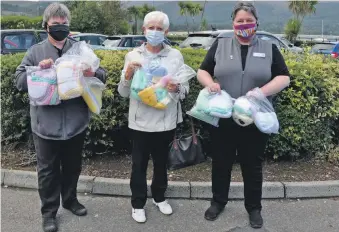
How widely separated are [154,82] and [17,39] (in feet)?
35.0

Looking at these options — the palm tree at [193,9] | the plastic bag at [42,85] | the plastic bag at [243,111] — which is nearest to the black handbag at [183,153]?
the plastic bag at [243,111]

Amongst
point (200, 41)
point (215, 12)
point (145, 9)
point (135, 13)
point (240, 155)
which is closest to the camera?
point (240, 155)

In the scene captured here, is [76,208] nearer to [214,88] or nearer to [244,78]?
[214,88]

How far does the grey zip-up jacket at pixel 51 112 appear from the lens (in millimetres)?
3295

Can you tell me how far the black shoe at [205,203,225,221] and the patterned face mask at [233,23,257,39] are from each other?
1.61 m

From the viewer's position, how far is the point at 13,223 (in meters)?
3.65

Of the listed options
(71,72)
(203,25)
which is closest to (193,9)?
(203,25)

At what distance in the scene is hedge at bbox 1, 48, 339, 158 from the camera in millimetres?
4711

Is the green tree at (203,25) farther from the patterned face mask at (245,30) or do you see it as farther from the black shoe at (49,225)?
the black shoe at (49,225)

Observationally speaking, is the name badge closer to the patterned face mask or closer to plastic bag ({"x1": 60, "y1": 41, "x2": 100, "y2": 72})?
the patterned face mask

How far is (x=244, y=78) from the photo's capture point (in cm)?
333

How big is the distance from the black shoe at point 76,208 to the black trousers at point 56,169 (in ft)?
0.24

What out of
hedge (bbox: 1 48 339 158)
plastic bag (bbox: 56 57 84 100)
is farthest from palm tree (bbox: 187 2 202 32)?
plastic bag (bbox: 56 57 84 100)

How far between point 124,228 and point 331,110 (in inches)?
115
